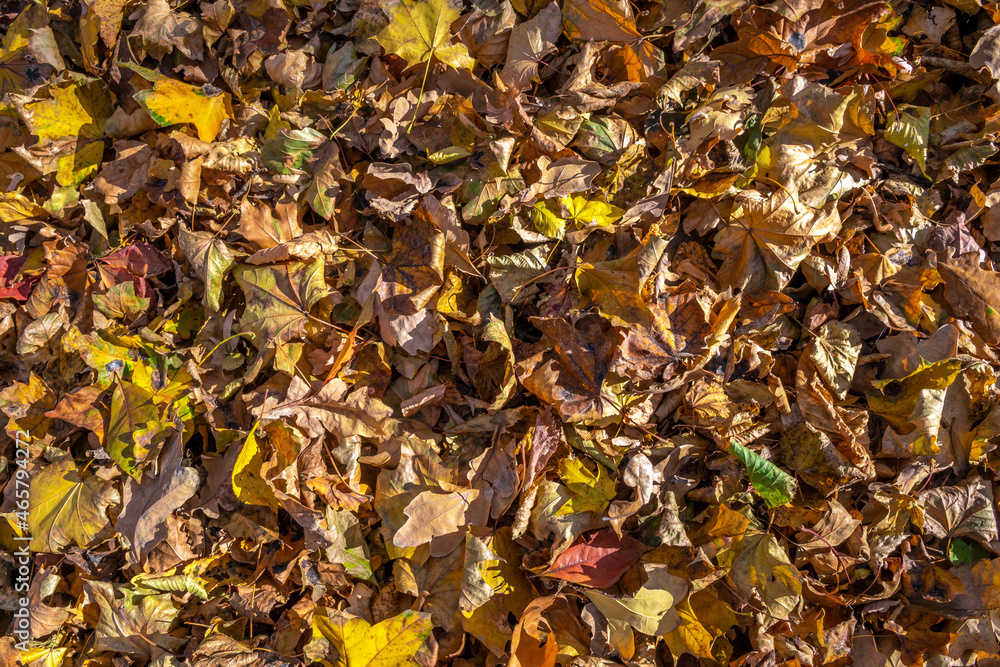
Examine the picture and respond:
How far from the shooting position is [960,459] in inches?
68.8

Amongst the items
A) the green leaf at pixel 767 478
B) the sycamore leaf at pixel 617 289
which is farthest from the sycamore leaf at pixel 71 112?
the green leaf at pixel 767 478

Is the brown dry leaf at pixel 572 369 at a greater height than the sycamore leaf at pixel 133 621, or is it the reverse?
the brown dry leaf at pixel 572 369

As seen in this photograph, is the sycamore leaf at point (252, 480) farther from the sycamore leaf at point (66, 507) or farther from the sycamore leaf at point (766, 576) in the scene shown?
the sycamore leaf at point (766, 576)

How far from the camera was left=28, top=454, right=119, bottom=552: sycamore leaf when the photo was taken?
175cm

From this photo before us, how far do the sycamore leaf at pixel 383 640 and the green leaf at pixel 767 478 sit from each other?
1044 millimetres

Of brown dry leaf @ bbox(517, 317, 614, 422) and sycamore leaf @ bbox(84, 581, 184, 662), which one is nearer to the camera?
brown dry leaf @ bbox(517, 317, 614, 422)

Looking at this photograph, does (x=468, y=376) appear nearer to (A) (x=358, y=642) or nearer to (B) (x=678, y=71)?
(A) (x=358, y=642)

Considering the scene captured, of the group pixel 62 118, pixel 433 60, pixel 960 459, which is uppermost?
pixel 433 60

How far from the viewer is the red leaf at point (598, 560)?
1.59m

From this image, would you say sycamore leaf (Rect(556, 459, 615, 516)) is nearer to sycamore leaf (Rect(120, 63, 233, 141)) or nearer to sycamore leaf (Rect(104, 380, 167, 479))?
sycamore leaf (Rect(104, 380, 167, 479))

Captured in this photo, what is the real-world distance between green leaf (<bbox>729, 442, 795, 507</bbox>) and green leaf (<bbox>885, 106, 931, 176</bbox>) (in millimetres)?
1133

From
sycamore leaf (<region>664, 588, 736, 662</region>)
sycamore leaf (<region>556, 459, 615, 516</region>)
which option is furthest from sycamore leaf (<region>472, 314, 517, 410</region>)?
sycamore leaf (<region>664, 588, 736, 662</region>)

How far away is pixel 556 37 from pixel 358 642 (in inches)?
78.6

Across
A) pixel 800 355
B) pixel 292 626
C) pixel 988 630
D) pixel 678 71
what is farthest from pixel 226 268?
pixel 988 630
